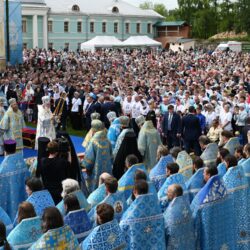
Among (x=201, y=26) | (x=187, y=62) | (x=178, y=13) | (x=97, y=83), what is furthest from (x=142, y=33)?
(x=97, y=83)

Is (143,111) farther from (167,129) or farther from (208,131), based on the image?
(208,131)

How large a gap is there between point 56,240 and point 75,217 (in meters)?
0.92

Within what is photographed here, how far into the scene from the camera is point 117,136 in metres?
12.0

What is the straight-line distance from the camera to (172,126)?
15.8 metres

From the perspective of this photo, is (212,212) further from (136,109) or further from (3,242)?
(136,109)

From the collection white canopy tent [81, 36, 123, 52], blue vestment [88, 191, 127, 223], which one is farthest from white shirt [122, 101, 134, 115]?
white canopy tent [81, 36, 123, 52]

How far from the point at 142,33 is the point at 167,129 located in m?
67.4

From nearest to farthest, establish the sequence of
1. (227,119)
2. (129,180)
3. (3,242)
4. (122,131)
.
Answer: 1. (3,242)
2. (129,180)
3. (122,131)
4. (227,119)

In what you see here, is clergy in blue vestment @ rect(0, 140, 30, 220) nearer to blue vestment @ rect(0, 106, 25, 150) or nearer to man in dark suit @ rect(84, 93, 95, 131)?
blue vestment @ rect(0, 106, 25, 150)

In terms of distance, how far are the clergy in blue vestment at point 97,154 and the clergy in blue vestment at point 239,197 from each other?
3.12m

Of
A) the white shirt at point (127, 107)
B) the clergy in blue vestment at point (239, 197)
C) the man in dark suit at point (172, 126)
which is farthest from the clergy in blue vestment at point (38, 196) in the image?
the white shirt at point (127, 107)

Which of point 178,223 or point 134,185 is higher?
point 134,185

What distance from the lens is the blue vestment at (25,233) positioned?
5762 millimetres

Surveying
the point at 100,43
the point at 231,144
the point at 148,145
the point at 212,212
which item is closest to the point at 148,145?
the point at 148,145
